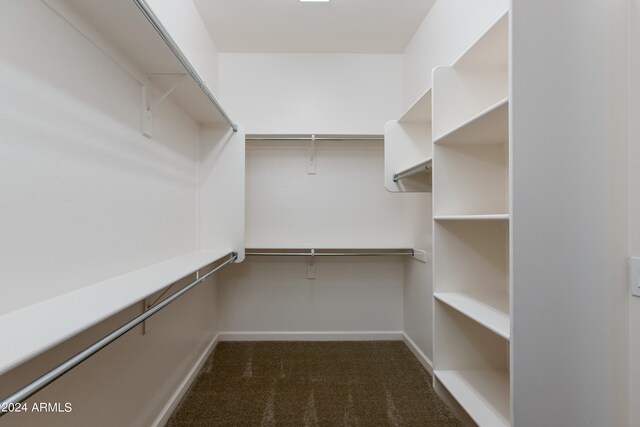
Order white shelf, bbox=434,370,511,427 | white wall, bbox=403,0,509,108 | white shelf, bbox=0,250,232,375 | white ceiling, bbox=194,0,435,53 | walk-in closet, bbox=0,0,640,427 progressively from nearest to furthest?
white shelf, bbox=0,250,232,375 → walk-in closet, bbox=0,0,640,427 → white shelf, bbox=434,370,511,427 → white wall, bbox=403,0,509,108 → white ceiling, bbox=194,0,435,53

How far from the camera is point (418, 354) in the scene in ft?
7.50

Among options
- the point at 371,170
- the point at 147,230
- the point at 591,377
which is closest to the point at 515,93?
the point at 591,377

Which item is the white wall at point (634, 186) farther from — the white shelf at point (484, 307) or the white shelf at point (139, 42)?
the white shelf at point (139, 42)

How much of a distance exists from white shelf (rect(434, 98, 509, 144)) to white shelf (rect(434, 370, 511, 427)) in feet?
3.65

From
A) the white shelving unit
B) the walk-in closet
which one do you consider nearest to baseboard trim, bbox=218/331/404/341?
the walk-in closet

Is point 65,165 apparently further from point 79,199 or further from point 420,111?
point 420,111

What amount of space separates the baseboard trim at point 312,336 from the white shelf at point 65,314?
1.64 metres

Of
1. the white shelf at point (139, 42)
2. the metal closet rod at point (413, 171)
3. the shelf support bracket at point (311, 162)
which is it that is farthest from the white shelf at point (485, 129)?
the shelf support bracket at point (311, 162)

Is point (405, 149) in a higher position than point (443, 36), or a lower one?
lower

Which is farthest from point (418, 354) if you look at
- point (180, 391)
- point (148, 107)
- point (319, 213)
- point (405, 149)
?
point (148, 107)

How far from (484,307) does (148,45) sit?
5.56ft

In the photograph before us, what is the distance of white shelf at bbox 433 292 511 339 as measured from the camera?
106 centimetres

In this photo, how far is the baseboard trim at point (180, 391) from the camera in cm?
152

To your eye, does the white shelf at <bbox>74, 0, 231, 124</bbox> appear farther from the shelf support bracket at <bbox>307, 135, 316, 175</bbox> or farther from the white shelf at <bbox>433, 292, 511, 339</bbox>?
the white shelf at <bbox>433, 292, 511, 339</bbox>
